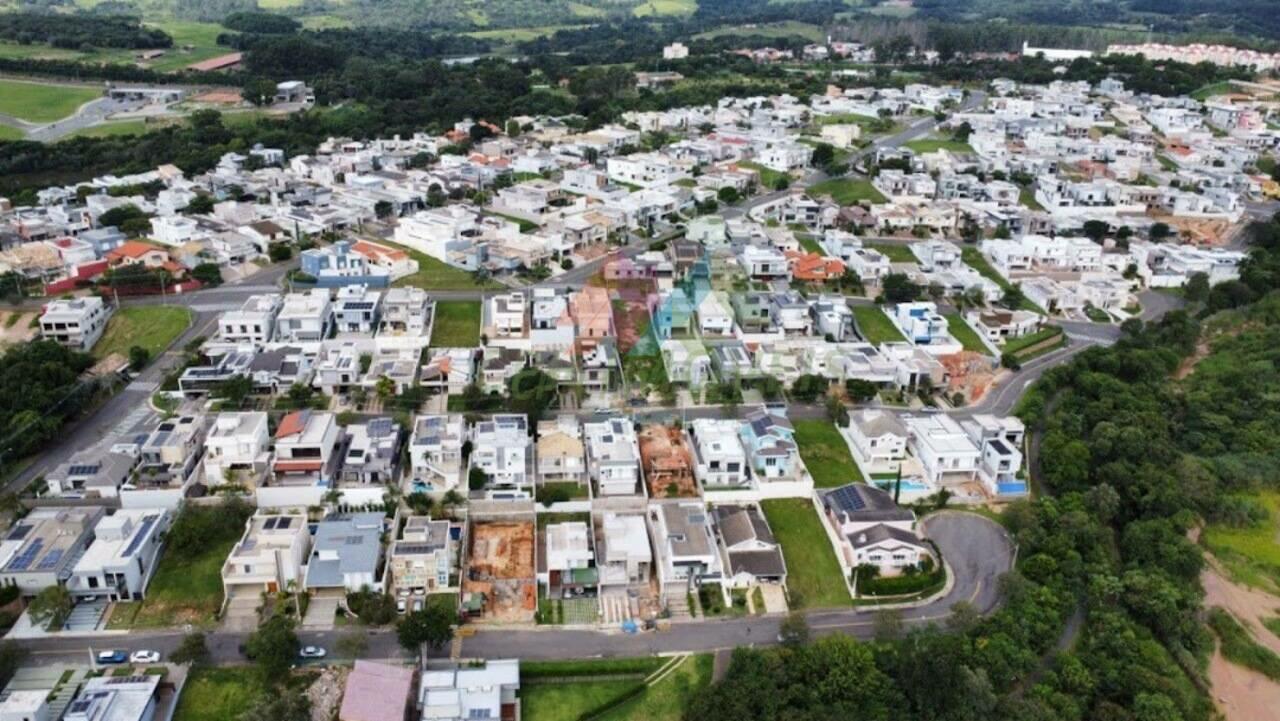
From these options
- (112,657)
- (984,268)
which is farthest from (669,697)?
(984,268)

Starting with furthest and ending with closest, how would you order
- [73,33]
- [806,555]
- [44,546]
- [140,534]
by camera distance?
[73,33], [806,555], [140,534], [44,546]

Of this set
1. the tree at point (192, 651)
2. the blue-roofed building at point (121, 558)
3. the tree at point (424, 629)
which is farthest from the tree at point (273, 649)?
the blue-roofed building at point (121, 558)

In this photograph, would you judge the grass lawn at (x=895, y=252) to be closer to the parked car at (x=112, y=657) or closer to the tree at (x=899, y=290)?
the tree at (x=899, y=290)

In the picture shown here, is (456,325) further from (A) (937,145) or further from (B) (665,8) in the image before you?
(B) (665,8)

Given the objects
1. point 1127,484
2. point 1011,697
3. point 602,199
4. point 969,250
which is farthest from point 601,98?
point 1011,697

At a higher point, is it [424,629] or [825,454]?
[424,629]

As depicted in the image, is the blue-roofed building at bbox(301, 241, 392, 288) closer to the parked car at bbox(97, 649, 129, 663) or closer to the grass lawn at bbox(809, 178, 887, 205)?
the parked car at bbox(97, 649, 129, 663)

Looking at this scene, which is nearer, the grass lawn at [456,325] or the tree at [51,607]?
the tree at [51,607]

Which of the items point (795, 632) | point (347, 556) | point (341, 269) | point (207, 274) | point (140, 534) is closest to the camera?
point (795, 632)
